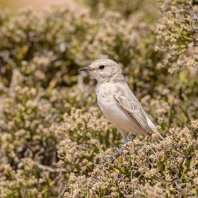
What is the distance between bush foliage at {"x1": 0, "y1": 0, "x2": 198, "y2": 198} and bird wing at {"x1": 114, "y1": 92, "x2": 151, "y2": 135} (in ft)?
0.75

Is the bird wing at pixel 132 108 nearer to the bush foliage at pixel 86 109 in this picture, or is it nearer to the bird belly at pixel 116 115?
the bird belly at pixel 116 115

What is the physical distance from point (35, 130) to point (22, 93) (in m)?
0.50

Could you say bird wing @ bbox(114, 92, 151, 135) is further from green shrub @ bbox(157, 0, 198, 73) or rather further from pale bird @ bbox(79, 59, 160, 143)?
green shrub @ bbox(157, 0, 198, 73)

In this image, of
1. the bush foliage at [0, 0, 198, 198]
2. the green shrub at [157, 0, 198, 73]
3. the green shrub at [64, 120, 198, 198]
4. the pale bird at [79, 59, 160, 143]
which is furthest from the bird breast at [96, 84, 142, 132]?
the green shrub at [64, 120, 198, 198]

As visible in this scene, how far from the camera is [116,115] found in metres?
5.08

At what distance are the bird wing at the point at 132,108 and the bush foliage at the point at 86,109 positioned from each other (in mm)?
228

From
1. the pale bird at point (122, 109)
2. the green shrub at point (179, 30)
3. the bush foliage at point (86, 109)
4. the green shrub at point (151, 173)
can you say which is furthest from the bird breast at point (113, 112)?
the green shrub at point (151, 173)

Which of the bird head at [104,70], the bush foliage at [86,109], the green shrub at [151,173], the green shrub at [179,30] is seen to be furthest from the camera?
the bird head at [104,70]

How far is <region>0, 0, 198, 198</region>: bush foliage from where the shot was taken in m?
3.94

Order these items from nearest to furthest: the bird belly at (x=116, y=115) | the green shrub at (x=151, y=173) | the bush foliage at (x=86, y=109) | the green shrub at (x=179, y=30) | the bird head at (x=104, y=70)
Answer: the green shrub at (x=151, y=173) → the bush foliage at (x=86, y=109) → the bird belly at (x=116, y=115) → the green shrub at (x=179, y=30) → the bird head at (x=104, y=70)

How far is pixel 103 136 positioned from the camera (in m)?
5.43

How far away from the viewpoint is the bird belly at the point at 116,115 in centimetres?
506

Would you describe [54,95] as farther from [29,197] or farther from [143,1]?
[143,1]

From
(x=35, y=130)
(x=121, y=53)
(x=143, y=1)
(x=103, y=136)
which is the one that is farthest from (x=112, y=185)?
(x=143, y=1)
